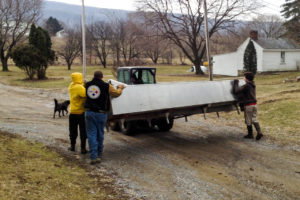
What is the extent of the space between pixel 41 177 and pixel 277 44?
39353mm

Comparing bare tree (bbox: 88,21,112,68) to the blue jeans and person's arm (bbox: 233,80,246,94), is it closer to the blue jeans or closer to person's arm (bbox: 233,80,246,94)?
person's arm (bbox: 233,80,246,94)

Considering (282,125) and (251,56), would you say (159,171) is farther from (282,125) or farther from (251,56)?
(251,56)

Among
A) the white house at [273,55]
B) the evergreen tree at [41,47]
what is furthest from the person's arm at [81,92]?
the white house at [273,55]

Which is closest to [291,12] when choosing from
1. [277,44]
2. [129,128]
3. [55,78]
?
[277,44]

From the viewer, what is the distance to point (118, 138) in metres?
9.05

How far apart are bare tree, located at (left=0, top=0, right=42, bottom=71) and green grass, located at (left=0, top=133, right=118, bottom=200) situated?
144 ft

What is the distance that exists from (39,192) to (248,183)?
12.0 feet

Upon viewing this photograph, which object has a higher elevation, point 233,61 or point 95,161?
point 233,61

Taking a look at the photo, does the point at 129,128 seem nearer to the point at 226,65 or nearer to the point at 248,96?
the point at 248,96

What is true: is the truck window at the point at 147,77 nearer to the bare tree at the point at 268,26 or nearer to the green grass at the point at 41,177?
the green grass at the point at 41,177

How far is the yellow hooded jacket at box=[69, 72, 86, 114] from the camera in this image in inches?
269

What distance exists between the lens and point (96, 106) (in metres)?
6.52

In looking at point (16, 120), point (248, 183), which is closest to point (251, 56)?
point (16, 120)

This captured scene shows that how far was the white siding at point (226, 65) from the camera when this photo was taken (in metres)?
41.5
